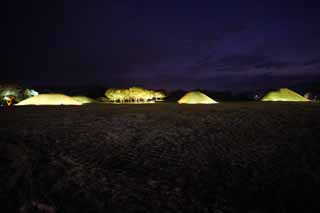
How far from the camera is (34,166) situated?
13.1 ft

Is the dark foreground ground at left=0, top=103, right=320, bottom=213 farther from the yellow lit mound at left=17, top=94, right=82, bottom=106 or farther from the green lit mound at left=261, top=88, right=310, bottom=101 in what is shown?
the green lit mound at left=261, top=88, right=310, bottom=101

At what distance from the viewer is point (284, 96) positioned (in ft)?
84.7

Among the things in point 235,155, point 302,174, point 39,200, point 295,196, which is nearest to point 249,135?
point 235,155

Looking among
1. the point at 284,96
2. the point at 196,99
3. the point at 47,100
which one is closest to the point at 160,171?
the point at 47,100

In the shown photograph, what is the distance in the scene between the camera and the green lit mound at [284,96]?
83.6ft

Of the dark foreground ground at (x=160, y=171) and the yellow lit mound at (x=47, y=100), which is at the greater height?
the yellow lit mound at (x=47, y=100)

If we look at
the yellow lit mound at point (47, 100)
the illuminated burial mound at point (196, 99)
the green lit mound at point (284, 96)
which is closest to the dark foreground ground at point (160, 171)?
the yellow lit mound at point (47, 100)

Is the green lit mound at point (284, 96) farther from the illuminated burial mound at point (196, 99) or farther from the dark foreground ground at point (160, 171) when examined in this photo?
the dark foreground ground at point (160, 171)

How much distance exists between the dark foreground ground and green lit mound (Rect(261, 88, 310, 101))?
22.7m

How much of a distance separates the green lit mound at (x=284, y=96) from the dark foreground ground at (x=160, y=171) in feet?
74.5

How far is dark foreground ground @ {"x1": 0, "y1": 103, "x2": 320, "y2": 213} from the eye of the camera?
10.2 feet

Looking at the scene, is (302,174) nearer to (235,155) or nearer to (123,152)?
(235,155)

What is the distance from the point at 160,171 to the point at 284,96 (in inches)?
1117

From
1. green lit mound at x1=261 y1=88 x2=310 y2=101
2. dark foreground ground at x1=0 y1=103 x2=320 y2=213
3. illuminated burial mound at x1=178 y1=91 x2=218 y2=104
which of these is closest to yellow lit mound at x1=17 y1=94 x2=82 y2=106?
illuminated burial mound at x1=178 y1=91 x2=218 y2=104
